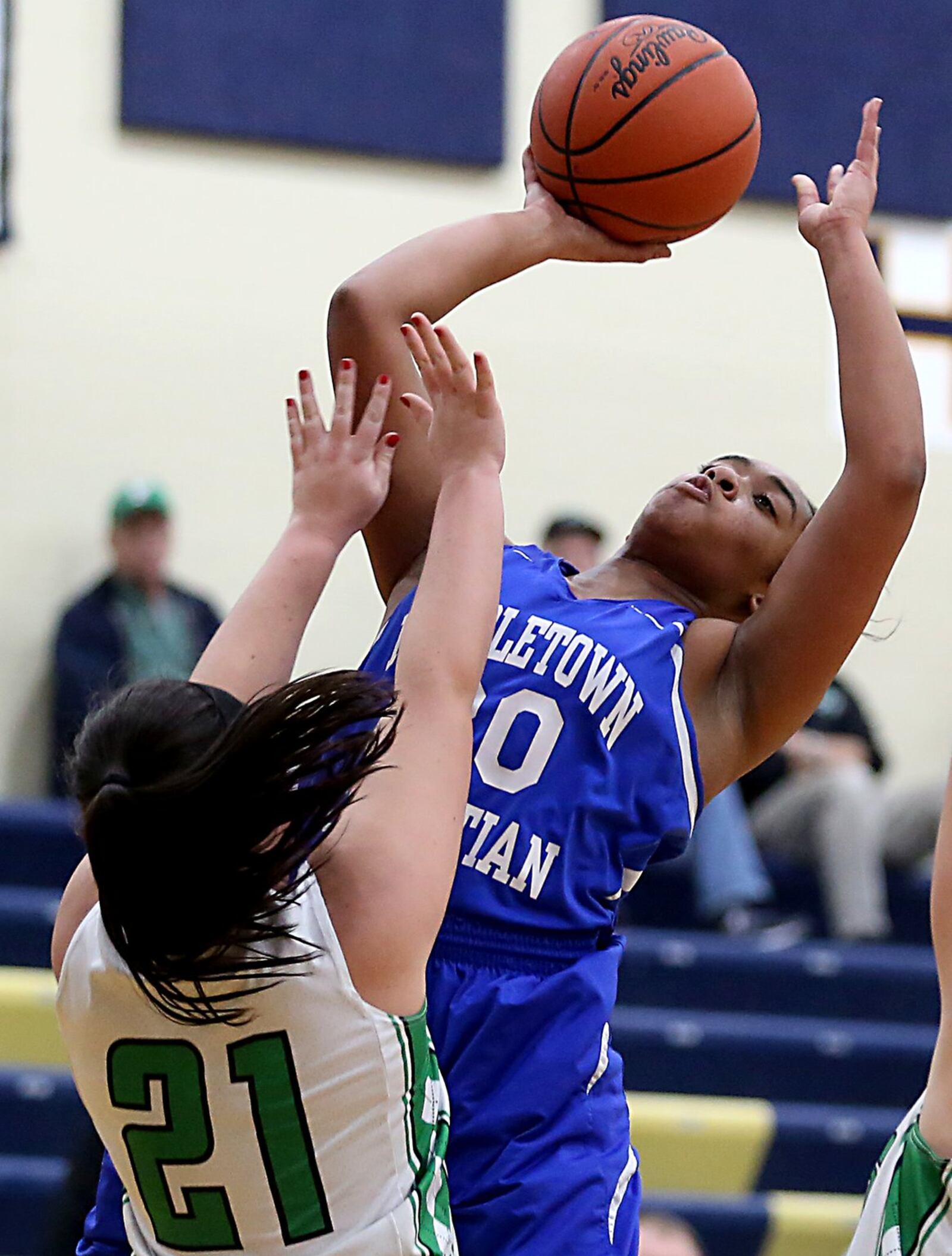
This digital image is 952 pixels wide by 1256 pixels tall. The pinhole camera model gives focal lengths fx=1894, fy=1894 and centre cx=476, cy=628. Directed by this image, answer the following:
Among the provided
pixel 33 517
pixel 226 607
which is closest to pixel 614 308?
pixel 226 607

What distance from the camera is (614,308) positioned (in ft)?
26.7

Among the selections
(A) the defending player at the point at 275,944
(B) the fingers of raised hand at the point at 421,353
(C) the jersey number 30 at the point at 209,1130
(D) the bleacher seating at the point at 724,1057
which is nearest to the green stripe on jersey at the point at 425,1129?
(A) the defending player at the point at 275,944

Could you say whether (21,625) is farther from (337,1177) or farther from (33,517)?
(337,1177)

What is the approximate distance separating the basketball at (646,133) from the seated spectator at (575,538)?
14.0ft

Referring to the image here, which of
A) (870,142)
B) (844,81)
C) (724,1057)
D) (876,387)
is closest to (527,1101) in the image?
(876,387)

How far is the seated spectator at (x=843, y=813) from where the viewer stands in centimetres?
709

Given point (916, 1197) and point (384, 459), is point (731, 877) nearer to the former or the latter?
point (916, 1197)

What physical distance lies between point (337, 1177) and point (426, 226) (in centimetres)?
647

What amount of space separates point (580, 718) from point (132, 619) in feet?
16.4

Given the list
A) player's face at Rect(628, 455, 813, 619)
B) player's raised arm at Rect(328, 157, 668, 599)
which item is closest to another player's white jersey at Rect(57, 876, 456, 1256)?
player's raised arm at Rect(328, 157, 668, 599)

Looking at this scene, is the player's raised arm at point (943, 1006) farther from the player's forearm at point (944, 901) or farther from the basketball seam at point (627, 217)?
the basketball seam at point (627, 217)

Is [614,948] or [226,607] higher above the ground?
[614,948]

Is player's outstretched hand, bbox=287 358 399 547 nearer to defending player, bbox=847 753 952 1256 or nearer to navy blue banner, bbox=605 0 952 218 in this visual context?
defending player, bbox=847 753 952 1256

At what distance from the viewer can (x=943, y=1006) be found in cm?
239
